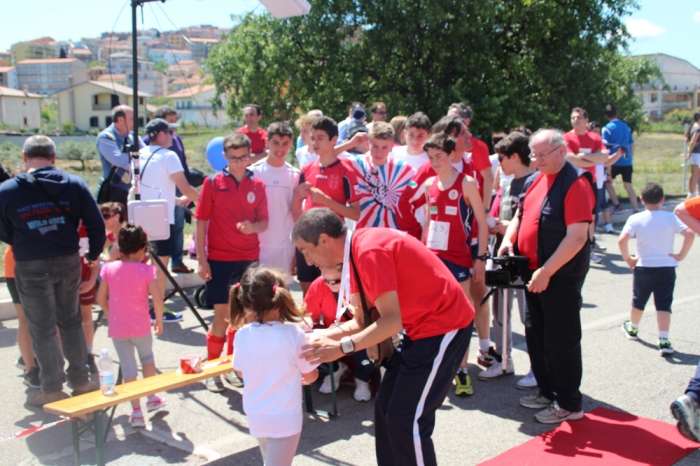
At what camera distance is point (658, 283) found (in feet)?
20.5

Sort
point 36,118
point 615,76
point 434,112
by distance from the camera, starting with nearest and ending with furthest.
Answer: point 434,112 < point 615,76 < point 36,118

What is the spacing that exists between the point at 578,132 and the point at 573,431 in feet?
21.7

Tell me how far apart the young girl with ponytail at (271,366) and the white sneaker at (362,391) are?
194 cm

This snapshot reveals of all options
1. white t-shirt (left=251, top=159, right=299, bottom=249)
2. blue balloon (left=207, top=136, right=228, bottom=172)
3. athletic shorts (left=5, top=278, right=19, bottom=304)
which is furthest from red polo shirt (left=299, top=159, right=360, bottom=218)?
blue balloon (left=207, top=136, right=228, bottom=172)

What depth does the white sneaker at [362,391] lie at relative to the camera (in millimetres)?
5238

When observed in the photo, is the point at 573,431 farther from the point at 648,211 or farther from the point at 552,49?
the point at 552,49

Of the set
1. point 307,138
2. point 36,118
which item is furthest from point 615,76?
point 36,118

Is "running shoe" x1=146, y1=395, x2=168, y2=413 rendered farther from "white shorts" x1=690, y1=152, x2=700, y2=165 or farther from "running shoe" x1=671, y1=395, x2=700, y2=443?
"white shorts" x1=690, y1=152, x2=700, y2=165

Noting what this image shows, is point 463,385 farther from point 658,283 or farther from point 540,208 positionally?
point 658,283

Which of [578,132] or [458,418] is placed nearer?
[458,418]

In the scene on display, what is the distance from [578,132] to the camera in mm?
10195

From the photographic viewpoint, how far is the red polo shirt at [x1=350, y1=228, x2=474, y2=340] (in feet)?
10.3

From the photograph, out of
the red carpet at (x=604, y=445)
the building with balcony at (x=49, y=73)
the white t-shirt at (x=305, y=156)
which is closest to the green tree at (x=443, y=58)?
the white t-shirt at (x=305, y=156)

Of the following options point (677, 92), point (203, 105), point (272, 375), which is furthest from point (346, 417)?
point (677, 92)
